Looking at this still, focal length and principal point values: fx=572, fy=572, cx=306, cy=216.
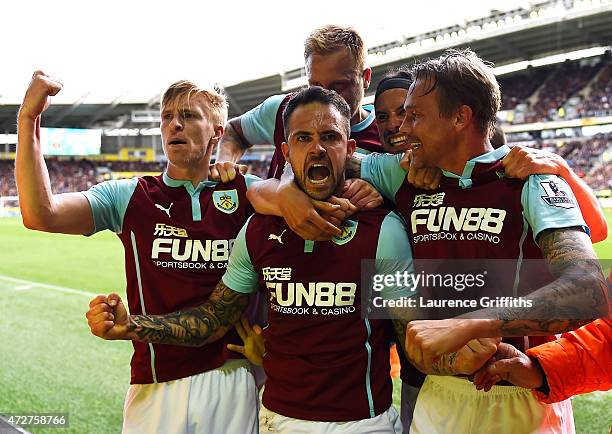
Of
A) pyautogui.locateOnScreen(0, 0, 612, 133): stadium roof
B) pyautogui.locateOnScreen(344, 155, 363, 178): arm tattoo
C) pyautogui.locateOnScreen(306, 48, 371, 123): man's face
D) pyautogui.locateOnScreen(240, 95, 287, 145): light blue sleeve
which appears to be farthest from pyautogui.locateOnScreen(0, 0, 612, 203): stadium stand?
pyautogui.locateOnScreen(344, 155, 363, 178): arm tattoo

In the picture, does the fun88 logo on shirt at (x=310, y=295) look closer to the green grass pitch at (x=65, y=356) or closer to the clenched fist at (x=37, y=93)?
the green grass pitch at (x=65, y=356)

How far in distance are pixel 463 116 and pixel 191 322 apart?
0.88 m

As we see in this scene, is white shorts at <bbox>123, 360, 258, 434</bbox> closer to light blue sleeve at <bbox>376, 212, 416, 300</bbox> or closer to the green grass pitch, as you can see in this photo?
light blue sleeve at <bbox>376, 212, 416, 300</bbox>

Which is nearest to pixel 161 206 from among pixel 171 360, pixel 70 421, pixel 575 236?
pixel 171 360

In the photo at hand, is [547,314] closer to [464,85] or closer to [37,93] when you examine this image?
[464,85]

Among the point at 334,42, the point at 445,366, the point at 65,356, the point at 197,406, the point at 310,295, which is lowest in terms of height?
the point at 65,356

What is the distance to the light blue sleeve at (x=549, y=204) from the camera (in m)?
1.17

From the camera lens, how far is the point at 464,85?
1.37 metres

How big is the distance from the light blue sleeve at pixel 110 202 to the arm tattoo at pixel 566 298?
1105 mm

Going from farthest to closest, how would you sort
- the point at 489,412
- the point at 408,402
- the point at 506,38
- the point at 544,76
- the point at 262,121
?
the point at 544,76
the point at 506,38
the point at 262,121
the point at 408,402
the point at 489,412

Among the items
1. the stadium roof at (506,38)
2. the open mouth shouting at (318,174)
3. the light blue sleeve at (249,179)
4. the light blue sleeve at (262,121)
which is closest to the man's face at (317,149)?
the open mouth shouting at (318,174)

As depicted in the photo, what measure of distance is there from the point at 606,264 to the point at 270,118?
129 centimetres

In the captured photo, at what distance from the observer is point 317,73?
1.79 metres

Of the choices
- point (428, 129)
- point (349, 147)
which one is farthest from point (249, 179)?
point (428, 129)
